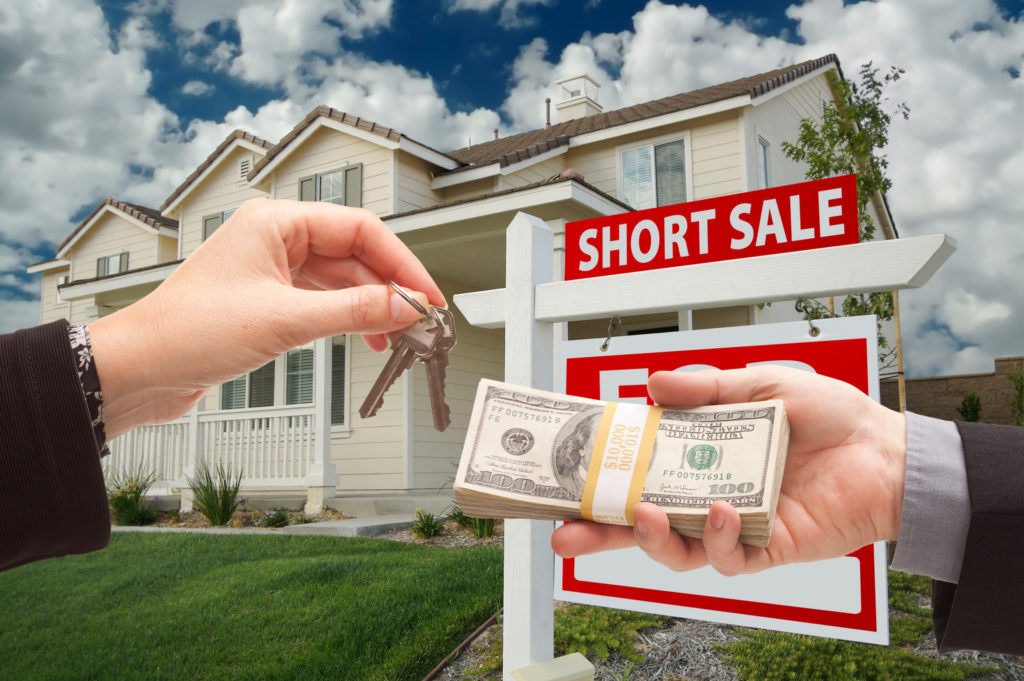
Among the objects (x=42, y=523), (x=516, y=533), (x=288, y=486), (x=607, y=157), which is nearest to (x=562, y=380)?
(x=516, y=533)

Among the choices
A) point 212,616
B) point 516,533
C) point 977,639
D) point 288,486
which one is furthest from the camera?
point 288,486

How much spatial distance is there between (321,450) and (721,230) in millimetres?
6920

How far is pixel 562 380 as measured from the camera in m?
2.93

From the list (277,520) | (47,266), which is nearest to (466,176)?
(277,520)

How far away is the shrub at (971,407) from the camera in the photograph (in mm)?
12680

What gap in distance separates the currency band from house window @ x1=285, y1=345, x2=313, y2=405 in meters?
9.86

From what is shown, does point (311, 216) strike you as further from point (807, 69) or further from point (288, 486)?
point (807, 69)

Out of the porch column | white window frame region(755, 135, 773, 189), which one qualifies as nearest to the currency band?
the porch column

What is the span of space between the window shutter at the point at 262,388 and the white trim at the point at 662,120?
235 inches

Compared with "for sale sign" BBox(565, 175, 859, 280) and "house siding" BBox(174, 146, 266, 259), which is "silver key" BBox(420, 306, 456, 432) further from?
"house siding" BBox(174, 146, 266, 259)

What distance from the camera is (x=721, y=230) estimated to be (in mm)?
2721

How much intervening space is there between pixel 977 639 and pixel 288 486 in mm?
8356

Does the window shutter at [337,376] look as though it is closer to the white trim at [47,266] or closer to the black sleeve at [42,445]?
the black sleeve at [42,445]

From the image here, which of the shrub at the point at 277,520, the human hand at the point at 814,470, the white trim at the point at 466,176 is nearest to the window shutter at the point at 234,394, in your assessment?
the shrub at the point at 277,520
